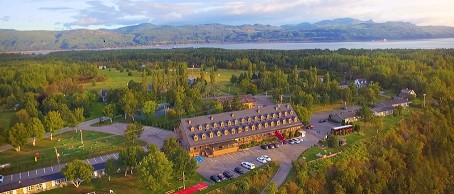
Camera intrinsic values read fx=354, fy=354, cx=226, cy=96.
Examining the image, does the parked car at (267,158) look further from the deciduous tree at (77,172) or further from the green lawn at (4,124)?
the green lawn at (4,124)

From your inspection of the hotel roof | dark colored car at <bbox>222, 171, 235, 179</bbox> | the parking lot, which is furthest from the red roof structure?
the hotel roof

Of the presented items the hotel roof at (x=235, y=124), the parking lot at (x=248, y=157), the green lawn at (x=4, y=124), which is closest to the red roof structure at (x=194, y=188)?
the parking lot at (x=248, y=157)

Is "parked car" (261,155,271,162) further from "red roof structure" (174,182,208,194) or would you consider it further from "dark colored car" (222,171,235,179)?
"red roof structure" (174,182,208,194)

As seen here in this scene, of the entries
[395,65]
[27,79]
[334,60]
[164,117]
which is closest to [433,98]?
[395,65]

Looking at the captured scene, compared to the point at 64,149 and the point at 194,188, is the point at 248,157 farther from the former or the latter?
the point at 64,149

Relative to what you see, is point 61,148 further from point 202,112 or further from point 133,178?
point 202,112
